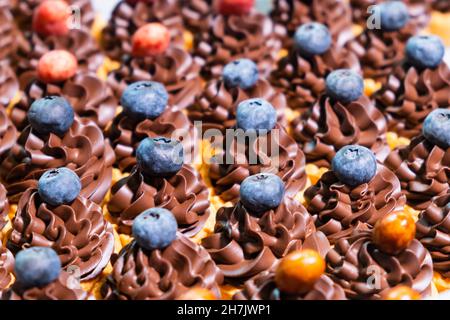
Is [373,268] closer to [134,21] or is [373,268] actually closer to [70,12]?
[134,21]

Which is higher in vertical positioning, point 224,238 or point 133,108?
point 133,108

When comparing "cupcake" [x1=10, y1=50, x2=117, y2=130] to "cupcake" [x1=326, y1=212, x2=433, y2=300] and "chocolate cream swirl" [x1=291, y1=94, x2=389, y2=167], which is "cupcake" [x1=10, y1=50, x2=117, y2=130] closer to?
"chocolate cream swirl" [x1=291, y1=94, x2=389, y2=167]

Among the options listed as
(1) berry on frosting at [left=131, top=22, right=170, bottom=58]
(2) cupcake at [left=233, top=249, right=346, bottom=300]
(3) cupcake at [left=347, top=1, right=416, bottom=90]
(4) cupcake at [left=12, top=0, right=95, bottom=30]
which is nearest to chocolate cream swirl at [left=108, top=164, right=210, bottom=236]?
(2) cupcake at [left=233, top=249, right=346, bottom=300]

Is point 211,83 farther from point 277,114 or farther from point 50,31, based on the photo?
point 50,31

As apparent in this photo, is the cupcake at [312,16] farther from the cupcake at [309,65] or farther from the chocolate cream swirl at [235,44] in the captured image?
the cupcake at [309,65]

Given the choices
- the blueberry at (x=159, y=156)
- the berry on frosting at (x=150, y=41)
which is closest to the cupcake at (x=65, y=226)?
the blueberry at (x=159, y=156)

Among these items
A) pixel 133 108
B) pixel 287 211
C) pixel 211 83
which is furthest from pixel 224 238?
pixel 211 83

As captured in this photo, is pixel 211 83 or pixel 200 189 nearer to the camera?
pixel 200 189
